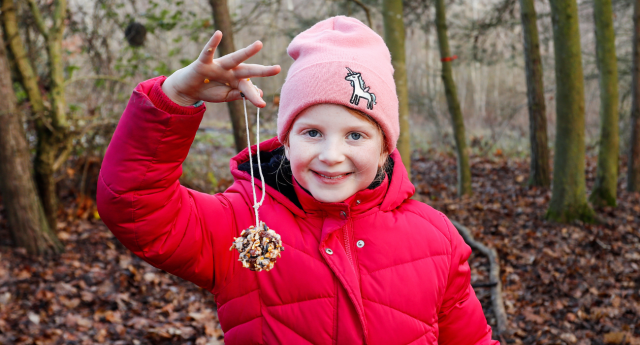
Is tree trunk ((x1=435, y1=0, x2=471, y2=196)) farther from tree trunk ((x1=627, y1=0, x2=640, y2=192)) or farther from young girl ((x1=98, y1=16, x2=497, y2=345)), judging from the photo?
young girl ((x1=98, y1=16, x2=497, y2=345))

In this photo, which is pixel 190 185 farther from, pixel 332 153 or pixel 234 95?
pixel 332 153

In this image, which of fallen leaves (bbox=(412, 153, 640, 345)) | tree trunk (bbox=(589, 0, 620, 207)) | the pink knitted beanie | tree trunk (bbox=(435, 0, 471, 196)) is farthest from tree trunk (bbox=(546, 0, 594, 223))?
the pink knitted beanie

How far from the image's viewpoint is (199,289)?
5391 mm

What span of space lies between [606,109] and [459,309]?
8173 millimetres

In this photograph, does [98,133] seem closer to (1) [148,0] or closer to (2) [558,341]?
(1) [148,0]

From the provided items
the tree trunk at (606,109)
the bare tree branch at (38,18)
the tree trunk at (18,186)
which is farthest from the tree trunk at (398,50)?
the tree trunk at (606,109)

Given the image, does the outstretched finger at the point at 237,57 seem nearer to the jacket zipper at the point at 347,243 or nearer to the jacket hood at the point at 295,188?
the jacket hood at the point at 295,188

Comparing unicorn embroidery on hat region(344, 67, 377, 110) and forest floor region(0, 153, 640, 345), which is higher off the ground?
unicorn embroidery on hat region(344, 67, 377, 110)

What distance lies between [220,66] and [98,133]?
21.6 ft

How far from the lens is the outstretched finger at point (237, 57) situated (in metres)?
1.45

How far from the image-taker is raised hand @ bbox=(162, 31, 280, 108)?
1499 millimetres

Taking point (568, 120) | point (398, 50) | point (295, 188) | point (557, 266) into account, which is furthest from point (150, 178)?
point (568, 120)

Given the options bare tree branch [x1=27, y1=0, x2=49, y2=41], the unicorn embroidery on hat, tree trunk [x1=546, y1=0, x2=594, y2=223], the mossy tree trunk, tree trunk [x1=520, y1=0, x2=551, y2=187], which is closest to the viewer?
the unicorn embroidery on hat

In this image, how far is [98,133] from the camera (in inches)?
286
